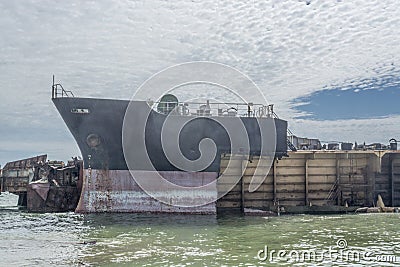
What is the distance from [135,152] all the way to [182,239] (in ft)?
27.6

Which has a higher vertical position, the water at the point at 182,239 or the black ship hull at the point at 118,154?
the black ship hull at the point at 118,154

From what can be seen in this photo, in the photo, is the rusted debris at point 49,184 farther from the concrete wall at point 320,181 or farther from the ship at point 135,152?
the concrete wall at point 320,181

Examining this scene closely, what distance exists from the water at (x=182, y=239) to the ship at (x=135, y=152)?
101 cm

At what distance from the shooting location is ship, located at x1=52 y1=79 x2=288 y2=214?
2208cm

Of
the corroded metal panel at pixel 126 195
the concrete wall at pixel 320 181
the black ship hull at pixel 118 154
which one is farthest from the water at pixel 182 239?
the concrete wall at pixel 320 181

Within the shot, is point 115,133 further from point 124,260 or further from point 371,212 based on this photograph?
point 371,212

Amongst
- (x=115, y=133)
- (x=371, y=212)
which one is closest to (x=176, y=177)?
(x=115, y=133)

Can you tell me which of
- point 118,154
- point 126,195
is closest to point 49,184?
point 118,154

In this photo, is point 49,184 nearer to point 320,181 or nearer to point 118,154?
point 118,154

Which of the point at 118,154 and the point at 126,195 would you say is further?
the point at 118,154

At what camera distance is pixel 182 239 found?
50.6 feet

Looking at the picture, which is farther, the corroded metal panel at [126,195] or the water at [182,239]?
the corroded metal panel at [126,195]

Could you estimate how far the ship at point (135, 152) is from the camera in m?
22.1

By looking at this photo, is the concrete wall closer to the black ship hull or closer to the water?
the black ship hull
